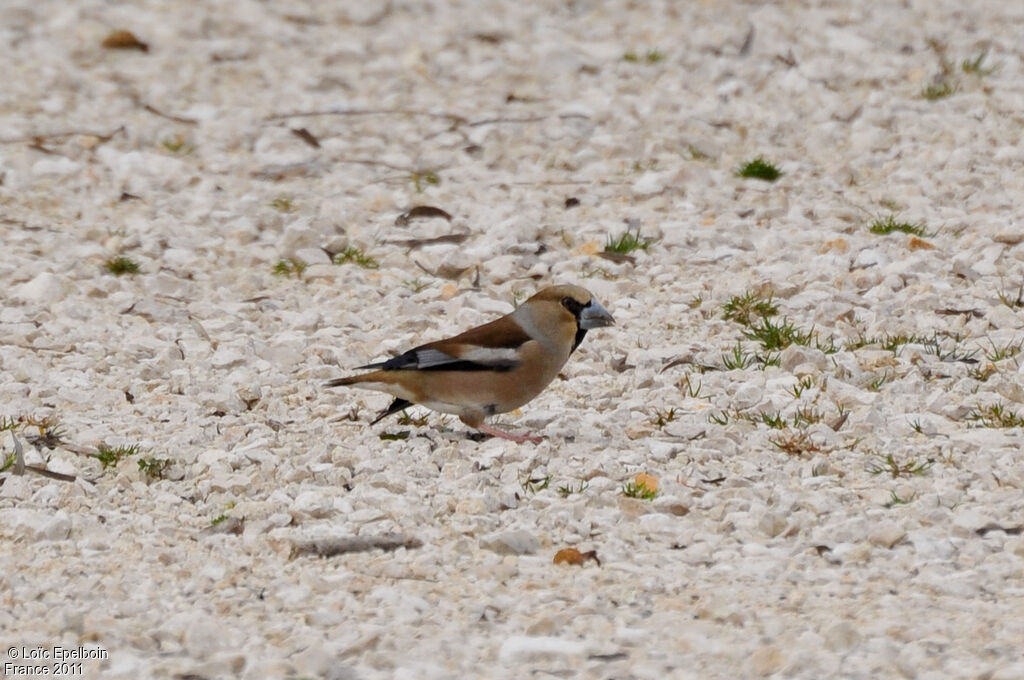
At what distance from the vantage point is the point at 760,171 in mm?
9891

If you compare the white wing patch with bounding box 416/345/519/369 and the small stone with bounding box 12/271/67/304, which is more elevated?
the white wing patch with bounding box 416/345/519/369

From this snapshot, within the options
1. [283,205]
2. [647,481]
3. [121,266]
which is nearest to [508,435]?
[647,481]

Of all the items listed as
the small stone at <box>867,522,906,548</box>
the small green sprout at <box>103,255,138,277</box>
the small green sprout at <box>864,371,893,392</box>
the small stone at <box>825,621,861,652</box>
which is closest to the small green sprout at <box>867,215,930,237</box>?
the small green sprout at <box>864,371,893,392</box>

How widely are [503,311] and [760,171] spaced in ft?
8.11

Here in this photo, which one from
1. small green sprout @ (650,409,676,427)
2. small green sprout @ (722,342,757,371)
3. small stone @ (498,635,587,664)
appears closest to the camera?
small stone @ (498,635,587,664)

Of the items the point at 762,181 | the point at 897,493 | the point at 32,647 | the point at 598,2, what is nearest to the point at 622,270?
the point at 762,181

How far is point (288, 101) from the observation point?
11.8 metres

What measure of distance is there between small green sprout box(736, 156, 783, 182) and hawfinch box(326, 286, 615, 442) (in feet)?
11.3

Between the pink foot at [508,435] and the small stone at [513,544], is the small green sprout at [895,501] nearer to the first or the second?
the small stone at [513,544]

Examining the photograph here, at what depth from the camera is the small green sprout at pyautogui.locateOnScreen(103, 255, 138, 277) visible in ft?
29.0

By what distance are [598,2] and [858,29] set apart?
2265 millimetres

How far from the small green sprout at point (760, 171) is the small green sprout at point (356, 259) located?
2.47 m

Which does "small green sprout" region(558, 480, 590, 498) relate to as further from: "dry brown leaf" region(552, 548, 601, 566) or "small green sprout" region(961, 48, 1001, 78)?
"small green sprout" region(961, 48, 1001, 78)

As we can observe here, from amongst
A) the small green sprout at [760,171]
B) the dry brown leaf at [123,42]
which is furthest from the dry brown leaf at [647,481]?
the dry brown leaf at [123,42]
